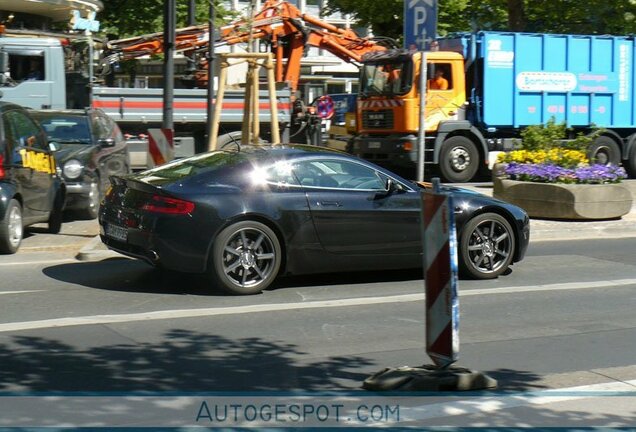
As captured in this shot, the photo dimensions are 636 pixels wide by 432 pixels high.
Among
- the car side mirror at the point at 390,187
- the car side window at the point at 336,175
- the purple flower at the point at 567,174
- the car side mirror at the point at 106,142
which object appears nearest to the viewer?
the car side window at the point at 336,175

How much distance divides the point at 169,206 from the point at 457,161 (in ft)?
45.9

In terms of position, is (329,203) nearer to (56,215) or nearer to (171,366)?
(171,366)

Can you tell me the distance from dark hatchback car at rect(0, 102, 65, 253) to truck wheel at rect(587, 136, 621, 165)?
571 inches

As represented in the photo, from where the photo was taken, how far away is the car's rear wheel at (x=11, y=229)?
449 inches

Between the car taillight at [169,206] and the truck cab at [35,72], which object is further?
the truck cab at [35,72]

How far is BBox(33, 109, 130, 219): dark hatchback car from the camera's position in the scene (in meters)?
14.3

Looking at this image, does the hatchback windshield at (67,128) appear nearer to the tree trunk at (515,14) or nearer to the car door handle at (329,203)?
the car door handle at (329,203)

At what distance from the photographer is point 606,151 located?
24219 mm

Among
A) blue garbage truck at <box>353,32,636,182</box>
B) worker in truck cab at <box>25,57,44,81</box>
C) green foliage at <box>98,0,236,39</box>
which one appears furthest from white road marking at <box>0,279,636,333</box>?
green foliage at <box>98,0,236,39</box>

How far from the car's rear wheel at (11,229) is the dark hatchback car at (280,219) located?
1.89 meters

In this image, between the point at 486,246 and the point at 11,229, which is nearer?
the point at 486,246

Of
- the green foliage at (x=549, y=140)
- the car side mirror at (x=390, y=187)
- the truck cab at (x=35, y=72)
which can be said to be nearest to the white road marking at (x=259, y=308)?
the car side mirror at (x=390, y=187)

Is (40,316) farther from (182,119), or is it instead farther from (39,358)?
(182,119)

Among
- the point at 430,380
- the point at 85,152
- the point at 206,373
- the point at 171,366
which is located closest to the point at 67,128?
the point at 85,152
